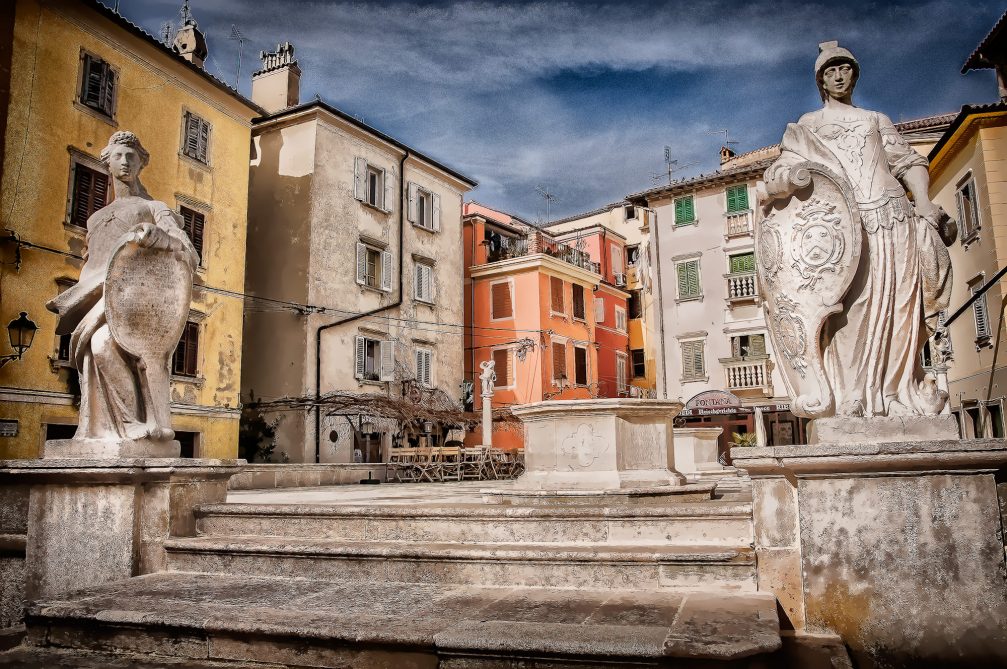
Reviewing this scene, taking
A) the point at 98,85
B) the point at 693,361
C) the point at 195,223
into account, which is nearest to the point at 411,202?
the point at 195,223

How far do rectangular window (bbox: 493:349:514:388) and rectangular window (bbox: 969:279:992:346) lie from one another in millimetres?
19125

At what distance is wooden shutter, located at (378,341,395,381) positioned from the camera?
28.6 metres

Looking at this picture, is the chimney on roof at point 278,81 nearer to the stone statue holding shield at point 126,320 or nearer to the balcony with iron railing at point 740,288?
the balcony with iron railing at point 740,288

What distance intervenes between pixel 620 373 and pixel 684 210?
11369mm

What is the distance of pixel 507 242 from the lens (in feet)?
126

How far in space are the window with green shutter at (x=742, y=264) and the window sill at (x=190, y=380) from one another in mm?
22965

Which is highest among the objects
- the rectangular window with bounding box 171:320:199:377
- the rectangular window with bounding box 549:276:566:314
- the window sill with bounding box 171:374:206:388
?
the rectangular window with bounding box 549:276:566:314

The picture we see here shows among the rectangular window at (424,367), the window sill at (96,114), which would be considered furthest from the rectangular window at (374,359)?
the window sill at (96,114)

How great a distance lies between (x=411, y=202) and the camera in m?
31.1

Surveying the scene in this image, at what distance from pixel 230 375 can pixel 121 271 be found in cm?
1899

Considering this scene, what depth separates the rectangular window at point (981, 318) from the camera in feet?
66.7

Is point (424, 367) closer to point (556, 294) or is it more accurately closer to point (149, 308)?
point (556, 294)

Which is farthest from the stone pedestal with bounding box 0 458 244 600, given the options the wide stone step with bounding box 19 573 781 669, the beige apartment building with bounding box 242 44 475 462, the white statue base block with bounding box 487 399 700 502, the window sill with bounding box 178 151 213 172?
the beige apartment building with bounding box 242 44 475 462

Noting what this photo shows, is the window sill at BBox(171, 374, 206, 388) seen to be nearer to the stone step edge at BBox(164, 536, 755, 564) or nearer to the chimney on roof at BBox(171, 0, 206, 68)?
the chimney on roof at BBox(171, 0, 206, 68)
